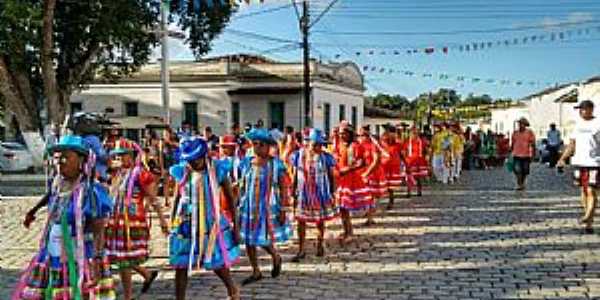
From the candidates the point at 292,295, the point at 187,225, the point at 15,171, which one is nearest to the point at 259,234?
the point at 292,295

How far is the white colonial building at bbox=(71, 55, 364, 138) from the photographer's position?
35031 mm

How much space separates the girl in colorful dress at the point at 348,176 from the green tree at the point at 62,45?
11.8 metres

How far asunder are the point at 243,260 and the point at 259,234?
1.23 metres

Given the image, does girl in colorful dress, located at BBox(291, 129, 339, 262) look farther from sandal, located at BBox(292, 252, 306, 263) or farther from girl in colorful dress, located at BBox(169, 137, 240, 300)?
girl in colorful dress, located at BBox(169, 137, 240, 300)

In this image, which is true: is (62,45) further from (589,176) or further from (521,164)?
(589,176)

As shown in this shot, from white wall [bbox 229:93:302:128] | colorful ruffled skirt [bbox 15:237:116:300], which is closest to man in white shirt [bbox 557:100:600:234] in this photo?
colorful ruffled skirt [bbox 15:237:116:300]

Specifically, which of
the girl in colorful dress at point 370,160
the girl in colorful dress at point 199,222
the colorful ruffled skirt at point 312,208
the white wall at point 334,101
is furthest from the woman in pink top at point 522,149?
the white wall at point 334,101

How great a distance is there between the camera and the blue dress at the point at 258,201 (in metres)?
7.16

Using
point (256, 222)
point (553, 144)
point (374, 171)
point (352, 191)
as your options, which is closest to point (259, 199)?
point (256, 222)

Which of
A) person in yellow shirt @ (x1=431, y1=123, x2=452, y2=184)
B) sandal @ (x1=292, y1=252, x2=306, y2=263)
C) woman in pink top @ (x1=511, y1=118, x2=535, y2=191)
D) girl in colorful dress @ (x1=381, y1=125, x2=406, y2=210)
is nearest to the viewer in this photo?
sandal @ (x1=292, y1=252, x2=306, y2=263)

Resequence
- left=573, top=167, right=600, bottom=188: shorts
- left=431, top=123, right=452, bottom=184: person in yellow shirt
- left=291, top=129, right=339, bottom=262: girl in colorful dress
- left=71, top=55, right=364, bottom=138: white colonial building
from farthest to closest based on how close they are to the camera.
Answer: left=71, top=55, right=364, bottom=138: white colonial building → left=431, top=123, right=452, bottom=184: person in yellow shirt → left=573, top=167, right=600, bottom=188: shorts → left=291, top=129, right=339, bottom=262: girl in colorful dress

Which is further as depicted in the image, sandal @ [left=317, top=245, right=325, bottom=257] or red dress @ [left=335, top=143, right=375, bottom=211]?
red dress @ [left=335, top=143, right=375, bottom=211]

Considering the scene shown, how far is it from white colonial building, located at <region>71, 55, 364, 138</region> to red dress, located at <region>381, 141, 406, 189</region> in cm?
2038

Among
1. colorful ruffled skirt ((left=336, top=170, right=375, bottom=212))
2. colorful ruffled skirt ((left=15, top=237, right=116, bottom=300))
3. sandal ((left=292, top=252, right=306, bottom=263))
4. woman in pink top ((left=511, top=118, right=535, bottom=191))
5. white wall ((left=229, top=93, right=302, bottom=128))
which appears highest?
white wall ((left=229, top=93, right=302, bottom=128))
